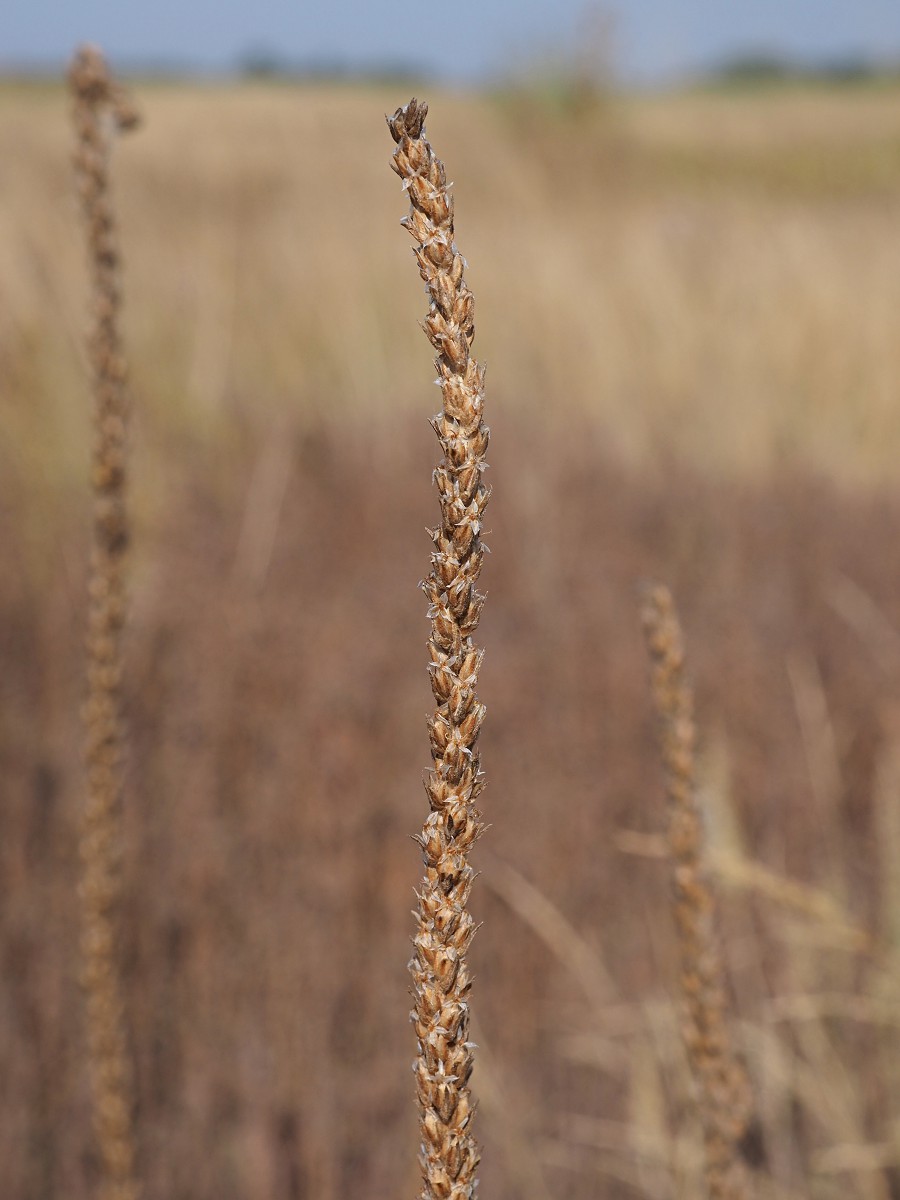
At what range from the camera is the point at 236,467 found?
4016mm

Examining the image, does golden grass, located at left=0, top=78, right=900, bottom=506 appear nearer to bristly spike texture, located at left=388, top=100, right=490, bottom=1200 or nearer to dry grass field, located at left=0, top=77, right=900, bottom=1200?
dry grass field, located at left=0, top=77, right=900, bottom=1200

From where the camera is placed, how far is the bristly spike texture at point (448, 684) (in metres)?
0.32

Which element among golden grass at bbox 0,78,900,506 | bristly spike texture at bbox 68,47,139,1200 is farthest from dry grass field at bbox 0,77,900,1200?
bristly spike texture at bbox 68,47,139,1200

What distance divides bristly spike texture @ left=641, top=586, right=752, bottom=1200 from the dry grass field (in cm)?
26

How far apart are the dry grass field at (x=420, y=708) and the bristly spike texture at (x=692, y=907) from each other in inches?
10.2

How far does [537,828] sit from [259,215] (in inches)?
231

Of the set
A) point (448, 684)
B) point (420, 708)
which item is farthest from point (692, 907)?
point (420, 708)

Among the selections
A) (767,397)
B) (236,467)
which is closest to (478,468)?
(236,467)

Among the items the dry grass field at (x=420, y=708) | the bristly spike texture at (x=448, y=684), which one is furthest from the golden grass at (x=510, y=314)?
the bristly spike texture at (x=448, y=684)

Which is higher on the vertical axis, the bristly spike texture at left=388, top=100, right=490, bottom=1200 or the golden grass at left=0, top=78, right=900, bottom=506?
the golden grass at left=0, top=78, right=900, bottom=506

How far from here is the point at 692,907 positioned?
65 cm

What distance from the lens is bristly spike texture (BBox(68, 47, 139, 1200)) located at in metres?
0.75

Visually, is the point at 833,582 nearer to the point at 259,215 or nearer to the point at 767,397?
the point at 767,397

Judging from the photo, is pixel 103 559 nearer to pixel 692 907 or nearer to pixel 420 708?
pixel 692 907
